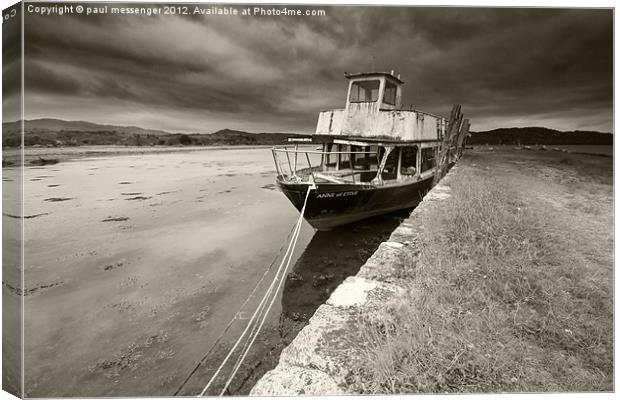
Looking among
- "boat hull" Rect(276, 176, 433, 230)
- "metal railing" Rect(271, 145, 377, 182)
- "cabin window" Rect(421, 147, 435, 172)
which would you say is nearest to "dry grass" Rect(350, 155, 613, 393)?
"metal railing" Rect(271, 145, 377, 182)

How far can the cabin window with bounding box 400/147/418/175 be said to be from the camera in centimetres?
1283

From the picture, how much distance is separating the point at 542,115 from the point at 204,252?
7.34 metres

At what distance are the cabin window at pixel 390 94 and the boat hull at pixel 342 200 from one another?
283cm

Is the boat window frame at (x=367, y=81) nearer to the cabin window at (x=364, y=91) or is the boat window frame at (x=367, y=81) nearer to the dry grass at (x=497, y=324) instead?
the cabin window at (x=364, y=91)

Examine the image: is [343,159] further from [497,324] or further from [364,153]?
[497,324]

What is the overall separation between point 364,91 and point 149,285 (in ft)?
28.8

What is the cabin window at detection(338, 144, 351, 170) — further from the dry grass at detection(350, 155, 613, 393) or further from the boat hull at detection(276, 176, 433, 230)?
the dry grass at detection(350, 155, 613, 393)

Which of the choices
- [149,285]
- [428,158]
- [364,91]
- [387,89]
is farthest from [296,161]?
[428,158]

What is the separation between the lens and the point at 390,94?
453 inches

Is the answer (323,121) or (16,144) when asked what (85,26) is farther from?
(323,121)

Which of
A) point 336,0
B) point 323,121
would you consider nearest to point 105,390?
point 336,0

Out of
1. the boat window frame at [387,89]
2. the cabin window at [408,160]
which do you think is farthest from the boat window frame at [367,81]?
the cabin window at [408,160]

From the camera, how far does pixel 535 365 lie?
254 centimetres

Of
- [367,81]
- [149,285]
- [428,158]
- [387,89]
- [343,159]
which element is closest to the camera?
[149,285]
